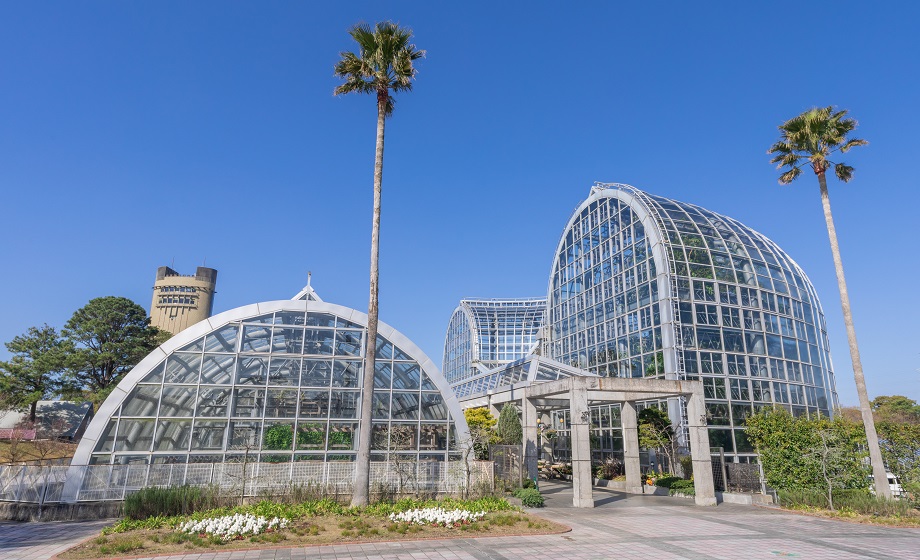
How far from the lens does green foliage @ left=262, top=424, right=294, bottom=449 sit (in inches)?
819

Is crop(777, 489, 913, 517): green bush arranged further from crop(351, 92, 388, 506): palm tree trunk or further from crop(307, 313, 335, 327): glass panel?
crop(307, 313, 335, 327): glass panel

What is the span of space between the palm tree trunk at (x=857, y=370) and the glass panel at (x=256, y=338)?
25.9m

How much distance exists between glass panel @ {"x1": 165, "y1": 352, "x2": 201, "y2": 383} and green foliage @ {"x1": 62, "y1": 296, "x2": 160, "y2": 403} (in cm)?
2890

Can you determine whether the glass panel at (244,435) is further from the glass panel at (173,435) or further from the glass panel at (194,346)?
the glass panel at (194,346)

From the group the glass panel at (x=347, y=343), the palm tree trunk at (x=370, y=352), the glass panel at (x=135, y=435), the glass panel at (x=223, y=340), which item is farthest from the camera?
the glass panel at (x=347, y=343)

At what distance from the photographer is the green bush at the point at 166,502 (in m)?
15.5

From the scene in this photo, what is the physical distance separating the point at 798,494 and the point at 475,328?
61.5 metres

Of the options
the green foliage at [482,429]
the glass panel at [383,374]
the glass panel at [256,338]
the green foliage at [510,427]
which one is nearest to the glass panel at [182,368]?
the glass panel at [256,338]

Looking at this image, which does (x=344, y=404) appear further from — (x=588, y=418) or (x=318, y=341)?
(x=588, y=418)

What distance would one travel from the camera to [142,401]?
20.2m

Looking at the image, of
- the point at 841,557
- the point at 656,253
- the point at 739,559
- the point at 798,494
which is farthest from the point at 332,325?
the point at 656,253

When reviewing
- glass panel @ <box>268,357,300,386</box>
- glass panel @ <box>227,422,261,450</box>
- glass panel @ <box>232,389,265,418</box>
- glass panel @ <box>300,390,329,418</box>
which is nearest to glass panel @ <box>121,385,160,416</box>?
glass panel @ <box>232,389,265,418</box>

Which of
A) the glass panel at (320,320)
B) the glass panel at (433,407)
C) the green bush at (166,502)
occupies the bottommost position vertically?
the green bush at (166,502)

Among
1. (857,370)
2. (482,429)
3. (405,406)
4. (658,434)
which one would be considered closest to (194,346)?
(405,406)
